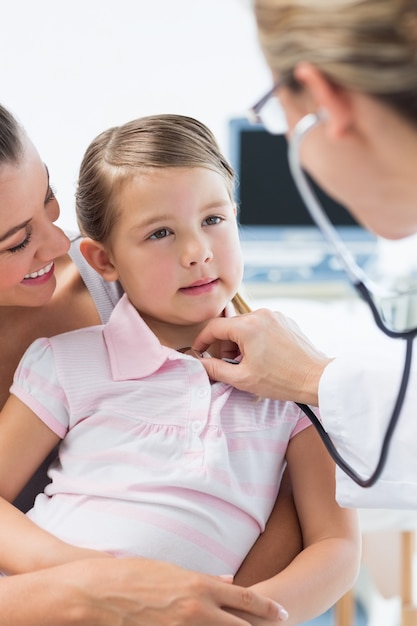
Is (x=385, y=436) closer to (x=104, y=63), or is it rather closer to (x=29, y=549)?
(x=29, y=549)

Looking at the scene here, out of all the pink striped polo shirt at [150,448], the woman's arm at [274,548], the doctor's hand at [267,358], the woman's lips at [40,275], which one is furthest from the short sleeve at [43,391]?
the woman's arm at [274,548]

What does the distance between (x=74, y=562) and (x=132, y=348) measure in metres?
0.34

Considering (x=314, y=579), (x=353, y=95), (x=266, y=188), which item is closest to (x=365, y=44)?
(x=353, y=95)

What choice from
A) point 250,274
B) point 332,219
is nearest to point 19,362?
point 250,274

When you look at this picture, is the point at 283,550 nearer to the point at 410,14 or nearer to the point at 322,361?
the point at 322,361

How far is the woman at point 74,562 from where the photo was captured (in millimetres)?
1168

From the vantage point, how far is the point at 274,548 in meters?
1.38

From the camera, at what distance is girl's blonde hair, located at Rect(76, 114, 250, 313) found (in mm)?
1379

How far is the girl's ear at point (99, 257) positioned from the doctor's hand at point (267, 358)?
0.18 meters

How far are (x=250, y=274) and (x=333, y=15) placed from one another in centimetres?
328

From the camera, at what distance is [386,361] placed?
1388 mm

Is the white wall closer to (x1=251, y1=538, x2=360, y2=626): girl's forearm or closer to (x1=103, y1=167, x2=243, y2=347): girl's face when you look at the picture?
(x1=103, y1=167, x2=243, y2=347): girl's face

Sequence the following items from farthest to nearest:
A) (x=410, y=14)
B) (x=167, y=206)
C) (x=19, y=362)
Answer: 1. (x=19, y=362)
2. (x=167, y=206)
3. (x=410, y=14)

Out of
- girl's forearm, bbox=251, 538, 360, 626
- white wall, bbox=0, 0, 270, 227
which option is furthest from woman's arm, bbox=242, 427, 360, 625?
white wall, bbox=0, 0, 270, 227
